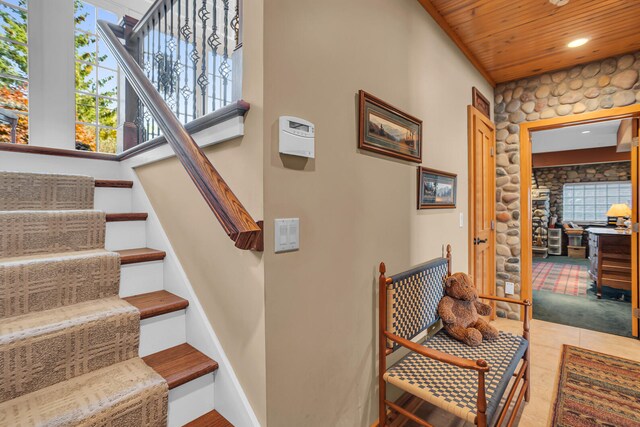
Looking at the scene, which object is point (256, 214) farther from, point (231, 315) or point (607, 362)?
point (607, 362)

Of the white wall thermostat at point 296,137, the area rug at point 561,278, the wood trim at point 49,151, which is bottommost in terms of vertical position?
the area rug at point 561,278

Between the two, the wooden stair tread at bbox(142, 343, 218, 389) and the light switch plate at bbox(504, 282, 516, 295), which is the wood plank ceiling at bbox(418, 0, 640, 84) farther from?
the wooden stair tread at bbox(142, 343, 218, 389)

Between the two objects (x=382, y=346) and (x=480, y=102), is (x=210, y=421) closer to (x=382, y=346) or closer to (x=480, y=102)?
(x=382, y=346)

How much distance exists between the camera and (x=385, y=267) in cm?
166

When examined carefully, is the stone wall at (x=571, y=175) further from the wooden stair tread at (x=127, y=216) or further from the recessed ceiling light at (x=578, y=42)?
the wooden stair tread at (x=127, y=216)

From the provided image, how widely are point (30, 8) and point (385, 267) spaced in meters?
3.83

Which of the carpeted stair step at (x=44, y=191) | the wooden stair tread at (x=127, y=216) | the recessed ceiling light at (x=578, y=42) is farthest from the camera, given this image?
the recessed ceiling light at (x=578, y=42)

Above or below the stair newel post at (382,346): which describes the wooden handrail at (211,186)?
above

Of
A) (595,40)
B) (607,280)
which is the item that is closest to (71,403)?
(595,40)

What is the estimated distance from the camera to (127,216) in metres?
1.76

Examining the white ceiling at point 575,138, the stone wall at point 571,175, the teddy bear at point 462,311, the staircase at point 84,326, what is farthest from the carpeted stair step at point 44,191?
the stone wall at point 571,175

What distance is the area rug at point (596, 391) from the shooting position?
72.4 inches

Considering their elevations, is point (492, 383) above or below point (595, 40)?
below

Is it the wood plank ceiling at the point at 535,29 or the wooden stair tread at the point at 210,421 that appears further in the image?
the wood plank ceiling at the point at 535,29
